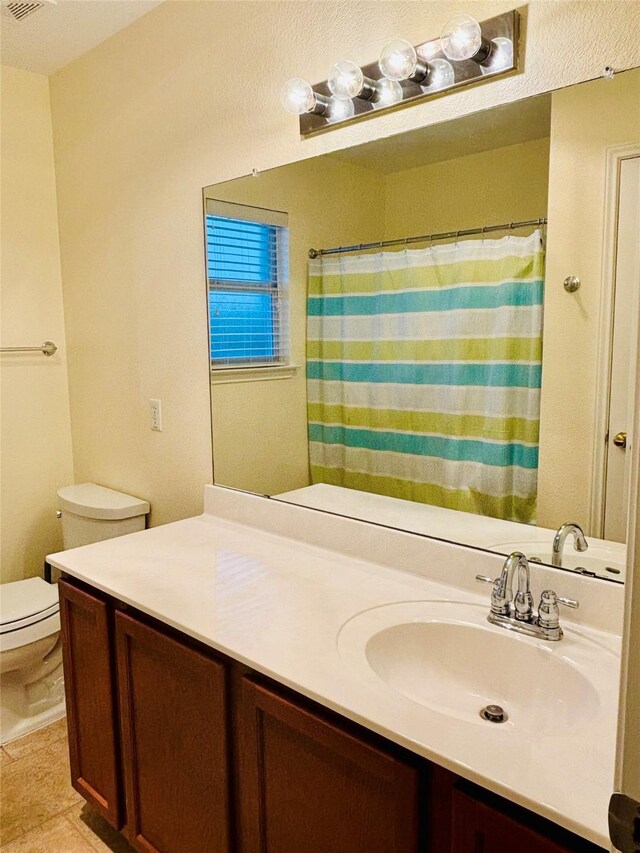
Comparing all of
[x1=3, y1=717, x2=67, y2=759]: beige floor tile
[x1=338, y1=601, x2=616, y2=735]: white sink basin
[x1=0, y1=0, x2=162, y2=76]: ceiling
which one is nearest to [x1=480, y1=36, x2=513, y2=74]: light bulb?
[x1=338, y1=601, x2=616, y2=735]: white sink basin

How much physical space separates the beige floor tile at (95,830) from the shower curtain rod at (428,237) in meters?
1.78

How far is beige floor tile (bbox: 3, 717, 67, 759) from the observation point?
2.26 meters

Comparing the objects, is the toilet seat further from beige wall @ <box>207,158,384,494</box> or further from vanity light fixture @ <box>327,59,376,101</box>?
vanity light fixture @ <box>327,59,376,101</box>

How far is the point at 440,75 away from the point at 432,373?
0.68 meters

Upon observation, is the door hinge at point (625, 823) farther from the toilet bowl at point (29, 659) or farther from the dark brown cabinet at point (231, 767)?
the toilet bowl at point (29, 659)

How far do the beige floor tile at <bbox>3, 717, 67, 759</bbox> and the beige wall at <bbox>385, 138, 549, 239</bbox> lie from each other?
6.93 feet

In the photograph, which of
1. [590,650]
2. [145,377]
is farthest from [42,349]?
[590,650]

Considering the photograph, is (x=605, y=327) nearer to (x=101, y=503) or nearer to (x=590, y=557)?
(x=590, y=557)

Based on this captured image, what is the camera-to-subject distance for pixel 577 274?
131cm

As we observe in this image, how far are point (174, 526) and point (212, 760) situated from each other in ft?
2.74

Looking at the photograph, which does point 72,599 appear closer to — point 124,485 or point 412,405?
point 124,485

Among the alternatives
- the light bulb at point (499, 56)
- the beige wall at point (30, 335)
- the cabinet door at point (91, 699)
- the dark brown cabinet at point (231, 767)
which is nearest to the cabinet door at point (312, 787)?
the dark brown cabinet at point (231, 767)

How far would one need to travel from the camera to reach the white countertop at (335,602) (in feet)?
2.93

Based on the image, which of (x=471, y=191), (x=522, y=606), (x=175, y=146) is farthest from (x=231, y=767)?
(x=175, y=146)
